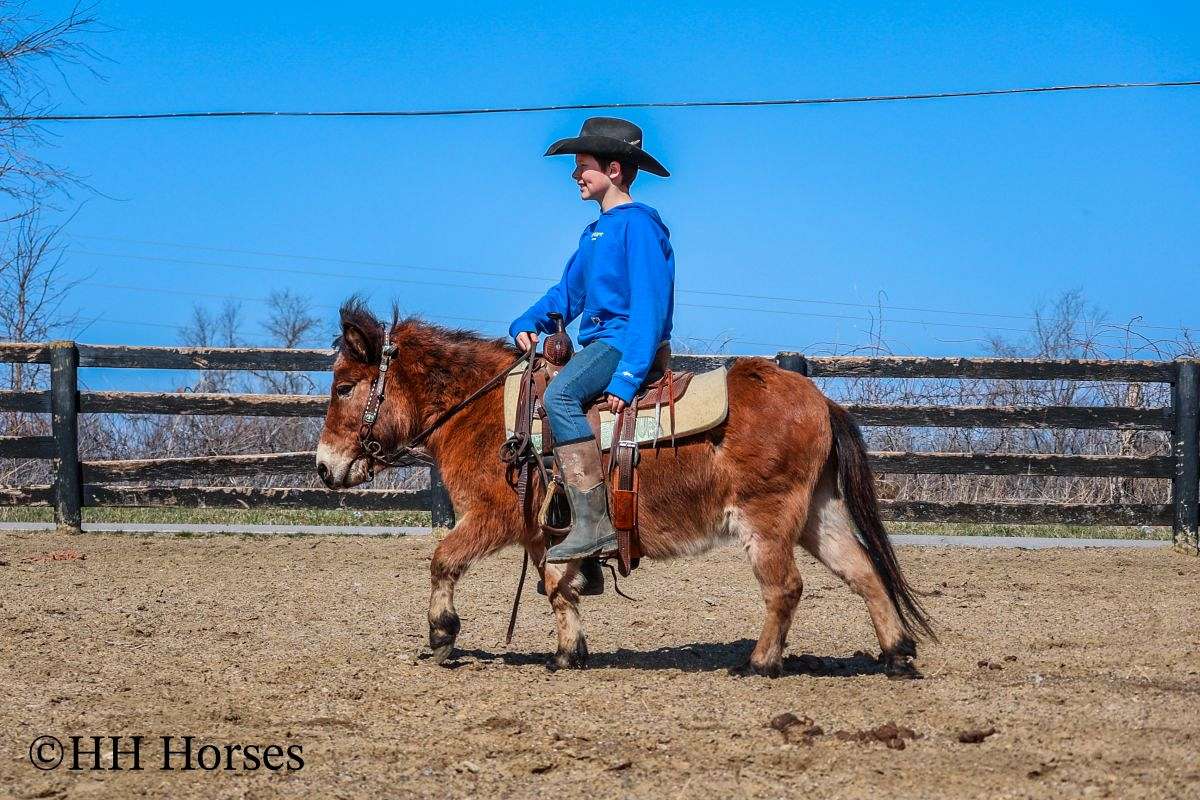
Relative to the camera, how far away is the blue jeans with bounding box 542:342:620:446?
5633 mm

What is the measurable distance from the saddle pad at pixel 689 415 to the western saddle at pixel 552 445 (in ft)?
0.06

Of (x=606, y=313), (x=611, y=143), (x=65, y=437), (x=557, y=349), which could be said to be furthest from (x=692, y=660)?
(x=65, y=437)

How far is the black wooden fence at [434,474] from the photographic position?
39.0 feet

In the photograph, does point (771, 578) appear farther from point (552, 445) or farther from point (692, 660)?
point (552, 445)

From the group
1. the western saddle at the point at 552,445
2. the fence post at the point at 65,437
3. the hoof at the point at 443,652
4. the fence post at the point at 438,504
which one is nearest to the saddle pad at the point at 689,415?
the western saddle at the point at 552,445

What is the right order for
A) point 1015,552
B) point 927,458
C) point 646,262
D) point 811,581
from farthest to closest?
point 927,458
point 1015,552
point 811,581
point 646,262

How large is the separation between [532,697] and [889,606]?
1.73 metres

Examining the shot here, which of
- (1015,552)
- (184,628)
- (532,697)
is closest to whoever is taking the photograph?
(532,697)

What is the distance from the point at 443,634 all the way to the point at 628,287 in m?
1.88

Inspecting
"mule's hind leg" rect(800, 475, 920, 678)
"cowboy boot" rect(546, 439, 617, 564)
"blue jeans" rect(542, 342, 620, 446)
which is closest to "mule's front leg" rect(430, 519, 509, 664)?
"cowboy boot" rect(546, 439, 617, 564)

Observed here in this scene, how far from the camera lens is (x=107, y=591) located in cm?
847

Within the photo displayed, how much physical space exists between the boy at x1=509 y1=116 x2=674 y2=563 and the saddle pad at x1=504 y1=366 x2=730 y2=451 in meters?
0.10

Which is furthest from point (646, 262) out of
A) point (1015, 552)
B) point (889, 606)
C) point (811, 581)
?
point (1015, 552)

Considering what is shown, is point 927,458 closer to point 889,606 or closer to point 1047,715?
point 889,606
